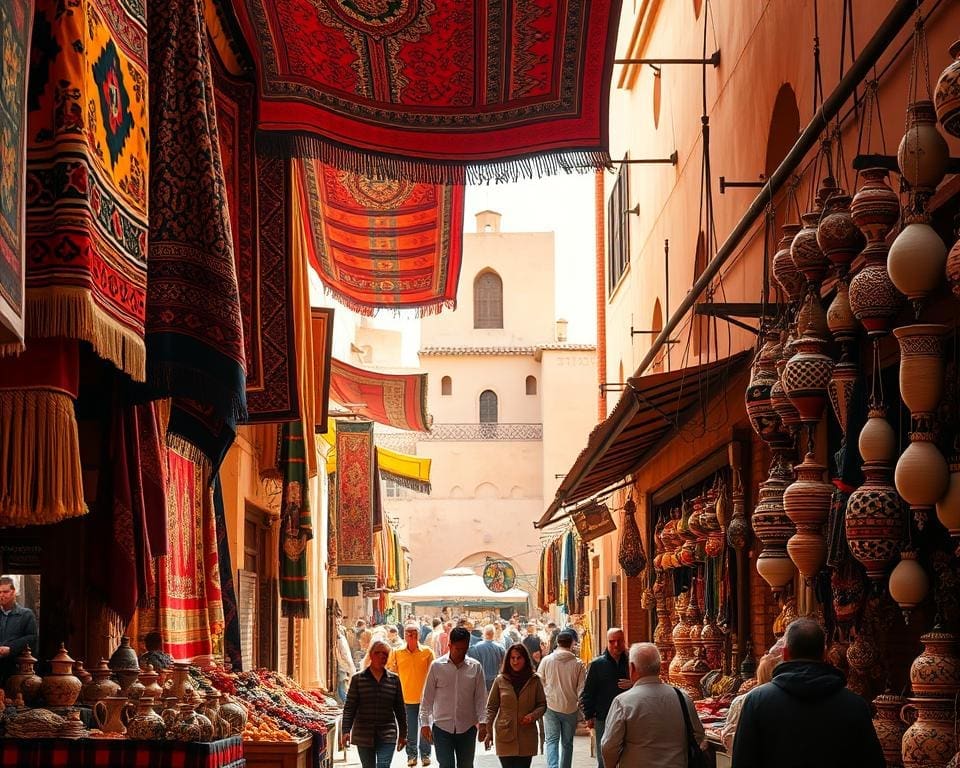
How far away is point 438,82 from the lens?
771cm

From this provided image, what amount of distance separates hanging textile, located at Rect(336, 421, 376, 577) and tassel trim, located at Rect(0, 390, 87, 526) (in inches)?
546

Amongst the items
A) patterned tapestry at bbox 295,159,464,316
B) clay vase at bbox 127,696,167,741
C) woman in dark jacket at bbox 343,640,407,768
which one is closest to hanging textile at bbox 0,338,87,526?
clay vase at bbox 127,696,167,741

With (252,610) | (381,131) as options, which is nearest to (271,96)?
(381,131)

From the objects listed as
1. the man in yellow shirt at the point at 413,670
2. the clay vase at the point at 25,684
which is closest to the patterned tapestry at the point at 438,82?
the clay vase at the point at 25,684

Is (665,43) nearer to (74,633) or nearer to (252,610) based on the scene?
(252,610)

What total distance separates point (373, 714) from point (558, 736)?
3102 mm

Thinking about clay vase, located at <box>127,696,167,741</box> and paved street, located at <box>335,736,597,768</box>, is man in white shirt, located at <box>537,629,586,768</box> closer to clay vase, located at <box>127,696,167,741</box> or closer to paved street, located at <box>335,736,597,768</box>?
paved street, located at <box>335,736,597,768</box>

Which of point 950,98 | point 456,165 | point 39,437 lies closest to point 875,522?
point 950,98

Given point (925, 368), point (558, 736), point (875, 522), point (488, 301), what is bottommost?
point (558, 736)

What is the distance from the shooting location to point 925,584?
4.49 m

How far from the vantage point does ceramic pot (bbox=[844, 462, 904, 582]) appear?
4520mm

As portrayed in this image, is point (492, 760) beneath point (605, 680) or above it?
beneath

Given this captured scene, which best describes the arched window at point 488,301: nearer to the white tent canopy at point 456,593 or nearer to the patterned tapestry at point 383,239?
the white tent canopy at point 456,593

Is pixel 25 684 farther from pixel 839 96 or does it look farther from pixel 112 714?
pixel 839 96
